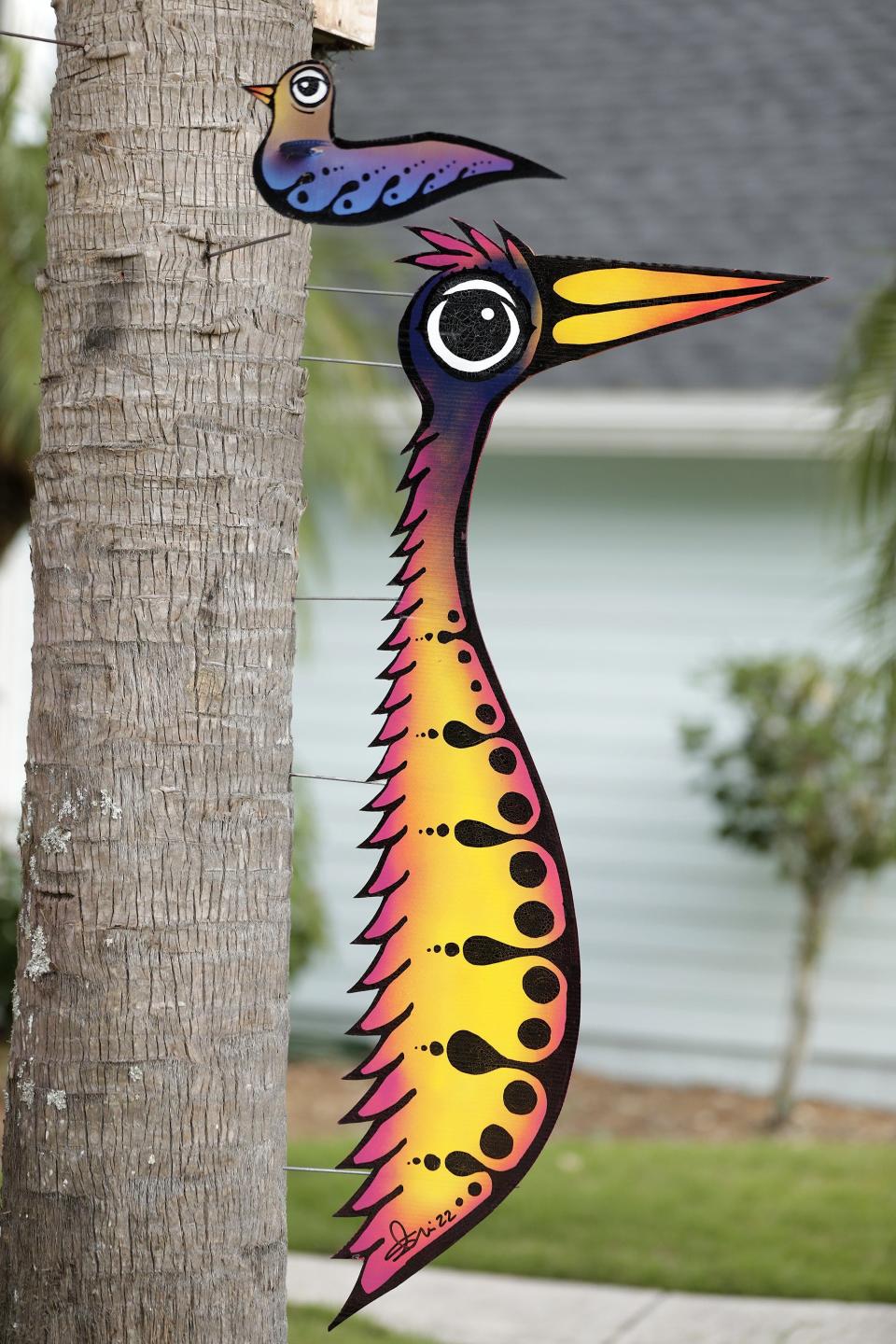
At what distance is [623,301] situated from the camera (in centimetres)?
255

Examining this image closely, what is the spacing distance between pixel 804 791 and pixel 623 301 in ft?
15.8

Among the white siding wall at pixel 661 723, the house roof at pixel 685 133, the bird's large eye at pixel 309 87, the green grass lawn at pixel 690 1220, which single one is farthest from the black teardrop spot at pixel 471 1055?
the house roof at pixel 685 133

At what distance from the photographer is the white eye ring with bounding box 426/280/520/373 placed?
2.55 m

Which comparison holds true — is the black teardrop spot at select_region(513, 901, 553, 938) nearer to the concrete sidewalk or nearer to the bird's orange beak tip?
the bird's orange beak tip

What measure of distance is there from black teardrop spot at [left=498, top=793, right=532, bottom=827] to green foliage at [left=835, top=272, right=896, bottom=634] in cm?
280

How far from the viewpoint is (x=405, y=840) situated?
101 inches

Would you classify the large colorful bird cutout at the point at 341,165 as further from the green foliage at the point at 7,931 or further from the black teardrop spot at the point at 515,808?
the green foliage at the point at 7,931

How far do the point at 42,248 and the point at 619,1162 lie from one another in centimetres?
417

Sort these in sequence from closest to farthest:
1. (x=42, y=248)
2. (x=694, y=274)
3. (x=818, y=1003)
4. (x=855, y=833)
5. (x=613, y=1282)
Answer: (x=694, y=274), (x=613, y=1282), (x=42, y=248), (x=855, y=833), (x=818, y=1003)

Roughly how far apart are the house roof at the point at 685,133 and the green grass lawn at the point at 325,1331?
5.07m

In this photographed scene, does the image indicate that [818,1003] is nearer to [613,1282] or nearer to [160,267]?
[613,1282]

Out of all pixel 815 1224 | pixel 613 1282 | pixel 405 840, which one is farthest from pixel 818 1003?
Result: pixel 405 840

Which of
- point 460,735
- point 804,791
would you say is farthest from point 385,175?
point 804,791
